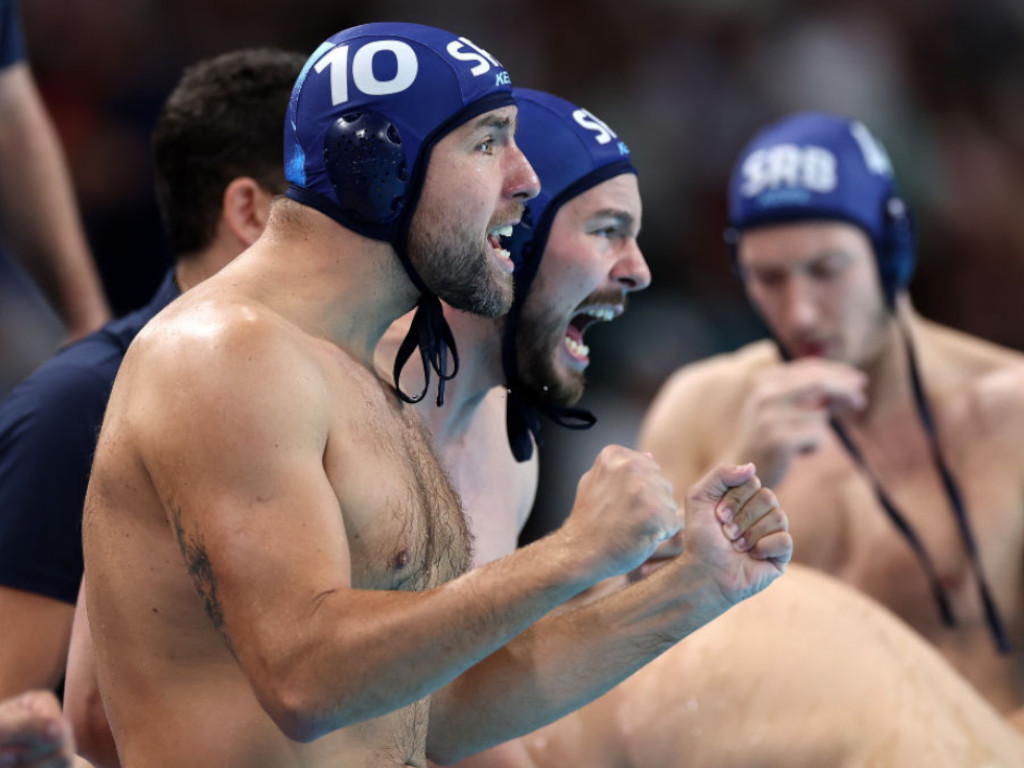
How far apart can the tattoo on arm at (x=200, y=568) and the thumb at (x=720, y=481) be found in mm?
770

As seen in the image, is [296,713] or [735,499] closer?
[296,713]

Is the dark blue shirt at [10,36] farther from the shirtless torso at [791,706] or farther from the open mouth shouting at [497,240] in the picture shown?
the shirtless torso at [791,706]

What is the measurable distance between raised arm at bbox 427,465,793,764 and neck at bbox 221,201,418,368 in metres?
0.58

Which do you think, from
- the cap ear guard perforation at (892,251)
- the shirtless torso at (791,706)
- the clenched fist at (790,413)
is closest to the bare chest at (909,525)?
the cap ear guard perforation at (892,251)

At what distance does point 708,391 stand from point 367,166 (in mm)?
2746

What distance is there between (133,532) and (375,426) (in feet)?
→ 1.18

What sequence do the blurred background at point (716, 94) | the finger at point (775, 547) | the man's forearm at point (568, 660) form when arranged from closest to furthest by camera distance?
1. the finger at point (775, 547)
2. the man's forearm at point (568, 660)
3. the blurred background at point (716, 94)

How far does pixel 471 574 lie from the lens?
1.77m

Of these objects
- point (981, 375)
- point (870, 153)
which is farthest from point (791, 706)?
point (870, 153)

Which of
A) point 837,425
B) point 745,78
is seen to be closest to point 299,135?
point 837,425

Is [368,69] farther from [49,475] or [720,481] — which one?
[49,475]

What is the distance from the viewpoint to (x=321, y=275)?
200 centimetres

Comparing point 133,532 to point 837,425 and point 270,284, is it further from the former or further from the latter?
point 837,425

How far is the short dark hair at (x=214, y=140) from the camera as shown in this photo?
2.91m
